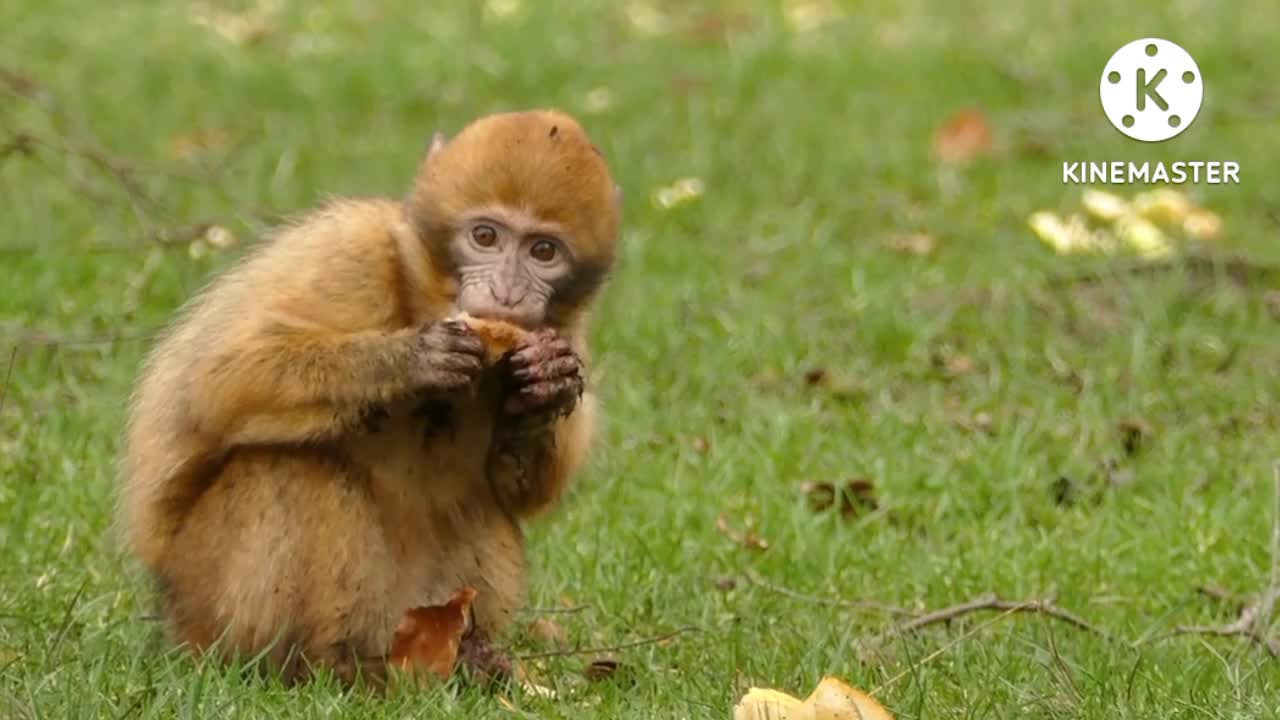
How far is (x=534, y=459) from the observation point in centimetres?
529

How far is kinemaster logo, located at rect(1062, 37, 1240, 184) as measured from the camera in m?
10.2

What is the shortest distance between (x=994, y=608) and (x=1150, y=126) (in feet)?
16.6

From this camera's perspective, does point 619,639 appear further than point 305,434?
Yes

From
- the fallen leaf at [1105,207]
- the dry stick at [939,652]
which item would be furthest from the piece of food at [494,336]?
the fallen leaf at [1105,207]

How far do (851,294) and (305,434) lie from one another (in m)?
4.00

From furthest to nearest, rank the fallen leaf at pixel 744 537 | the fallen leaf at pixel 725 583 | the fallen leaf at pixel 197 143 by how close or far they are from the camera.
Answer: the fallen leaf at pixel 197 143, the fallen leaf at pixel 744 537, the fallen leaf at pixel 725 583

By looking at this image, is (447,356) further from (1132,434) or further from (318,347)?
(1132,434)

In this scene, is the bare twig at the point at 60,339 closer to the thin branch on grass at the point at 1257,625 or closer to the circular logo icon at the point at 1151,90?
the thin branch on grass at the point at 1257,625

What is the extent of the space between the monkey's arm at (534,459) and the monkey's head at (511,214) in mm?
277

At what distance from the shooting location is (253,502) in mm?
4914

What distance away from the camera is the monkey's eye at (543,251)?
5012mm

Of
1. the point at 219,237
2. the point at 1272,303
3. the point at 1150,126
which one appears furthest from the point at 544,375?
the point at 1150,126

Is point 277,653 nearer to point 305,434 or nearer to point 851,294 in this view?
point 305,434

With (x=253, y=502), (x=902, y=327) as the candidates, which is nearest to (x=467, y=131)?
(x=253, y=502)
